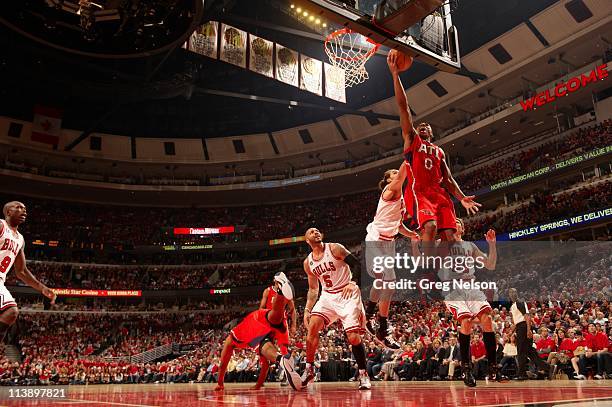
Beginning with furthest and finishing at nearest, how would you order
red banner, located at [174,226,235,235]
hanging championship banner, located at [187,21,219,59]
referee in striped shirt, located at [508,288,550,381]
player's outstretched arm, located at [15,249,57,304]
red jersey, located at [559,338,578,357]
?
1. red banner, located at [174,226,235,235]
2. hanging championship banner, located at [187,21,219,59]
3. red jersey, located at [559,338,578,357]
4. referee in striped shirt, located at [508,288,550,381]
5. player's outstretched arm, located at [15,249,57,304]

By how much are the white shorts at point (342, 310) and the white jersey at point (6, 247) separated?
4018 millimetres

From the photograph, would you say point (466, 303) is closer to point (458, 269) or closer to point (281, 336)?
point (458, 269)

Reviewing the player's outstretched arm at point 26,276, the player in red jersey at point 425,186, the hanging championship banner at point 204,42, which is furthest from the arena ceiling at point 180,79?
the player in red jersey at point 425,186

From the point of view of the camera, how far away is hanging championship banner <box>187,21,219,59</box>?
21.8 meters

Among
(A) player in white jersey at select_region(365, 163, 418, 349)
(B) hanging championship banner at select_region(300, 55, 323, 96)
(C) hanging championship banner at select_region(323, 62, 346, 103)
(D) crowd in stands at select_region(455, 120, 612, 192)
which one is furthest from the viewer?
(D) crowd in stands at select_region(455, 120, 612, 192)

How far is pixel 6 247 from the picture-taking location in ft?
19.2

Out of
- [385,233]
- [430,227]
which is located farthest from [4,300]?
[430,227]

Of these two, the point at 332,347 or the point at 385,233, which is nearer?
the point at 385,233

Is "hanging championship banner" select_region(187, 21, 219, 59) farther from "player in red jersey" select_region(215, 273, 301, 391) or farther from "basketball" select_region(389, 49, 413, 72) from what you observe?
"basketball" select_region(389, 49, 413, 72)

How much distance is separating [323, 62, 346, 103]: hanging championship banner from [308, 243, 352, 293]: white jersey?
16467 millimetres

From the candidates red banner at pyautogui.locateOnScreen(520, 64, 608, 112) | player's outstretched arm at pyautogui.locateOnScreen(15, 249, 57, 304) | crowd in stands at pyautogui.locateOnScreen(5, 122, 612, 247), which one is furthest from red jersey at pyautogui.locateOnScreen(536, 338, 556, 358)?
crowd in stands at pyautogui.locateOnScreen(5, 122, 612, 247)

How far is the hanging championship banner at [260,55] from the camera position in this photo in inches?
883

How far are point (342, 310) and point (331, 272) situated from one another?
0.57m

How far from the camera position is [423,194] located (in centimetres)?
568
